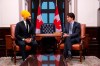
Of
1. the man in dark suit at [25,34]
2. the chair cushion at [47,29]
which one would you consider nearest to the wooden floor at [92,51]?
the chair cushion at [47,29]

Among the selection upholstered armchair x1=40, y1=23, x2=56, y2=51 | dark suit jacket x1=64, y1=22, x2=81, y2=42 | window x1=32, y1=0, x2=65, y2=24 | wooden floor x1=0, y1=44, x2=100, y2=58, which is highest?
window x1=32, y1=0, x2=65, y2=24

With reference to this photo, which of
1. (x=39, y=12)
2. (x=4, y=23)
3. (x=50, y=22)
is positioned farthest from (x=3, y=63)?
(x=50, y=22)

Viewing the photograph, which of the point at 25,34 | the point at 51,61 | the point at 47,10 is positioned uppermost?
the point at 47,10

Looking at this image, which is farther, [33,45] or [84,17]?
[84,17]

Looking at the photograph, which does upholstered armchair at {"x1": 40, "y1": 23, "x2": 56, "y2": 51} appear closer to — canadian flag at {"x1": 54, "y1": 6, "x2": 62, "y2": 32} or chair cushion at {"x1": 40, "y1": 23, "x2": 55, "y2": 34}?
chair cushion at {"x1": 40, "y1": 23, "x2": 55, "y2": 34}

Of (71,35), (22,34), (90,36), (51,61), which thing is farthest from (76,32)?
(51,61)

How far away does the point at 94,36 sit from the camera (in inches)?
320

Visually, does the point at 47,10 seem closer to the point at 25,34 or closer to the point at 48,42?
the point at 48,42

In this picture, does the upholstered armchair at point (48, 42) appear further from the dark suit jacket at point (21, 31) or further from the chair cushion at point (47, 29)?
the dark suit jacket at point (21, 31)

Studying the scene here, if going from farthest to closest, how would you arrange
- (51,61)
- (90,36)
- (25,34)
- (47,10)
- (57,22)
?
1. (47,10)
2. (57,22)
3. (90,36)
4. (25,34)
5. (51,61)

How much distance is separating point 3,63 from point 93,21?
10.6ft

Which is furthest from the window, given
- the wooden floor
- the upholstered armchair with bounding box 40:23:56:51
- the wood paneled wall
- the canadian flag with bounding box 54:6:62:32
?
the wooden floor

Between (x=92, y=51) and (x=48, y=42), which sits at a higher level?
(x=48, y=42)

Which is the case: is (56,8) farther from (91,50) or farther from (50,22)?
(91,50)
